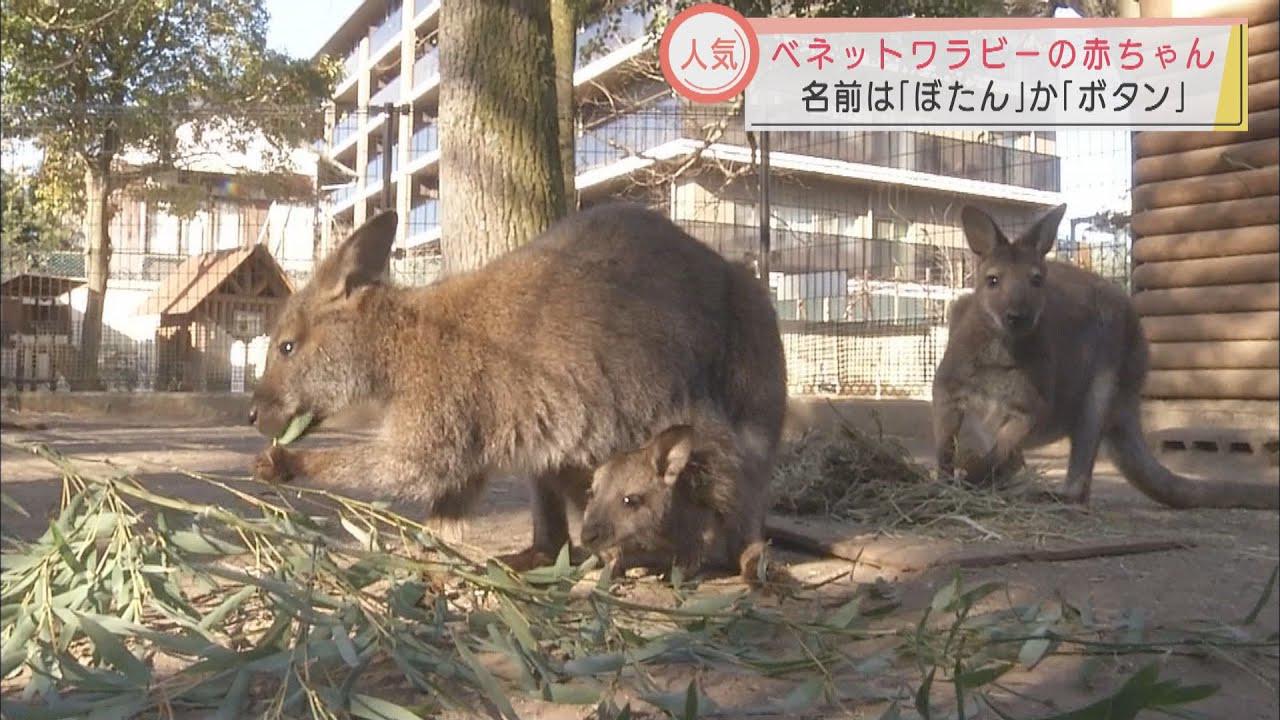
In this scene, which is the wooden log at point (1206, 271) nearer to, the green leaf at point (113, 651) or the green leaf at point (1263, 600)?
the green leaf at point (1263, 600)

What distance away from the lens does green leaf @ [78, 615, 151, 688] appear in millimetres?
1380

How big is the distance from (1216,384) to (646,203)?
16.7 ft

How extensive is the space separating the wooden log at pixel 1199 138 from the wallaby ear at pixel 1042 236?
385mm

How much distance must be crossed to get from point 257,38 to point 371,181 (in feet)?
2.04

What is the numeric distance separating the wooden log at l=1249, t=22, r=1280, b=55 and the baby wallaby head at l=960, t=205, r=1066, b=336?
0.99 metres

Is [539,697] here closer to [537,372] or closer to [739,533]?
[537,372]

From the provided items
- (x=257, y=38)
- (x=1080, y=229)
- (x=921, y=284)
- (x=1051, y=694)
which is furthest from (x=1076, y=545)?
(x=257, y=38)

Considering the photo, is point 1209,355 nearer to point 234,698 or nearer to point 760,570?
point 760,570

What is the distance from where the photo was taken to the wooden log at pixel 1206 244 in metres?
3.89

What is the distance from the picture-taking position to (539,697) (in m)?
1.89

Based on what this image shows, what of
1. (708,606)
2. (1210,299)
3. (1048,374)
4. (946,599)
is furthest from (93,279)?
(1210,299)

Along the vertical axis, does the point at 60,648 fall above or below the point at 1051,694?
above

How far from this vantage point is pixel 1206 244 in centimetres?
425

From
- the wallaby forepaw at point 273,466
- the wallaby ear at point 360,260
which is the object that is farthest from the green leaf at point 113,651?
the wallaby ear at point 360,260
